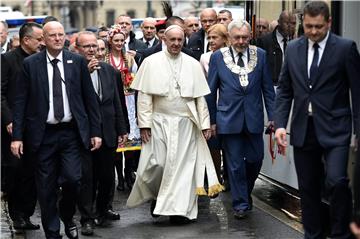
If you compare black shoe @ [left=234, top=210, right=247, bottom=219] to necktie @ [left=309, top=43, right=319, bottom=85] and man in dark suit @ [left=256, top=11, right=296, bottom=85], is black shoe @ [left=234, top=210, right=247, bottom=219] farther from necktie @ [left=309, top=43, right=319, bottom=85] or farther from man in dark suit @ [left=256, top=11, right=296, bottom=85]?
necktie @ [left=309, top=43, right=319, bottom=85]

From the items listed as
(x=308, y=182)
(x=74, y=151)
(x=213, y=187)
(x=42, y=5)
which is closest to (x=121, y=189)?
(x=213, y=187)

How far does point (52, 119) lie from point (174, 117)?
1.61m

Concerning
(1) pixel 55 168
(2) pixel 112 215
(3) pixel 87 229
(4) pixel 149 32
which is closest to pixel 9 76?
(1) pixel 55 168

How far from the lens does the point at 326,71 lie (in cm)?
725

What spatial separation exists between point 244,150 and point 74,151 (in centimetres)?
219

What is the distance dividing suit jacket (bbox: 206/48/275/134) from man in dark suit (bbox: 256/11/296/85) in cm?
47

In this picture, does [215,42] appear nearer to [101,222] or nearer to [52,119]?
[101,222]

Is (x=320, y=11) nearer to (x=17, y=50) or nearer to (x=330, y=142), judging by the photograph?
(x=330, y=142)

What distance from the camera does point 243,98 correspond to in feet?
31.9

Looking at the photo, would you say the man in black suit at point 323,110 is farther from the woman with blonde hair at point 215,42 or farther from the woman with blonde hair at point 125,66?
the woman with blonde hair at point 125,66

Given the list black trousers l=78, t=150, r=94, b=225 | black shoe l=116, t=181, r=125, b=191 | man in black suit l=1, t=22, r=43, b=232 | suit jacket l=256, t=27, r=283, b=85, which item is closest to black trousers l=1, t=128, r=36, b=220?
man in black suit l=1, t=22, r=43, b=232

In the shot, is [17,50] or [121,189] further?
[121,189]

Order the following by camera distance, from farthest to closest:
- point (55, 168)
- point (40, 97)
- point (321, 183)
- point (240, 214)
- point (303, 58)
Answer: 1. point (240, 214)
2. point (55, 168)
3. point (40, 97)
4. point (321, 183)
5. point (303, 58)

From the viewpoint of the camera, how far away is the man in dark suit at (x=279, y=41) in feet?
33.0
